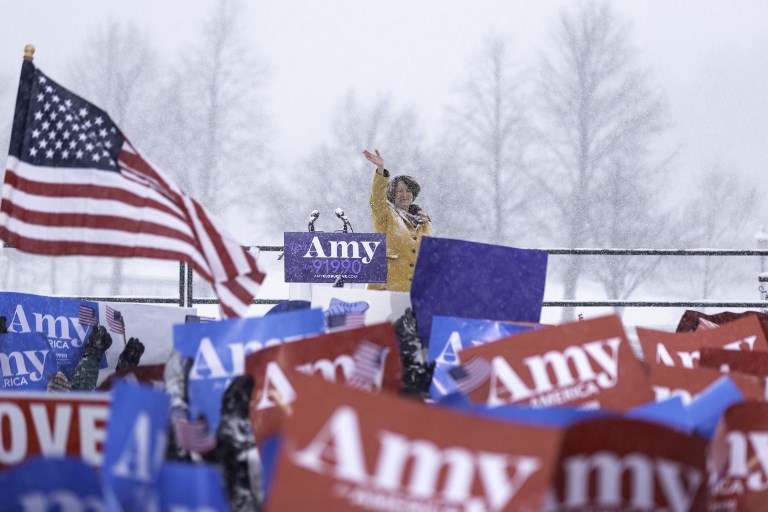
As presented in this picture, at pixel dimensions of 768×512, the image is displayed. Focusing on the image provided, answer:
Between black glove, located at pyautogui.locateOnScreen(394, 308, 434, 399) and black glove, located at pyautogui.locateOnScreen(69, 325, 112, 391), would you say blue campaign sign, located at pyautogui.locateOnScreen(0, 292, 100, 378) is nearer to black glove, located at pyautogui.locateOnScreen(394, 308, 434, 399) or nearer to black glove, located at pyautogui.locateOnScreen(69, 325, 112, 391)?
black glove, located at pyautogui.locateOnScreen(69, 325, 112, 391)

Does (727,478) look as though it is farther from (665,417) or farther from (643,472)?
(643,472)

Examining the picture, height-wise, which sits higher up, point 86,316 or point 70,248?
point 70,248

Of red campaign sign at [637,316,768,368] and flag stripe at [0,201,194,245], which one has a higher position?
flag stripe at [0,201,194,245]

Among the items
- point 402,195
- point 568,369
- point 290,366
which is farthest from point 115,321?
point 402,195

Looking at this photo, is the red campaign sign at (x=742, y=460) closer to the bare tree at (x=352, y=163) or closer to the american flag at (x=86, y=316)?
the american flag at (x=86, y=316)

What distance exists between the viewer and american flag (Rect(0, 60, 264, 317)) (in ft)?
12.6

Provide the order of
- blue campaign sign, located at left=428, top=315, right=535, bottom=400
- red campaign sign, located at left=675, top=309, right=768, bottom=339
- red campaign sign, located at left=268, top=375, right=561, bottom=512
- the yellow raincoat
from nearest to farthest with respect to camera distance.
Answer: red campaign sign, located at left=268, top=375, right=561, bottom=512, blue campaign sign, located at left=428, top=315, right=535, bottom=400, red campaign sign, located at left=675, top=309, right=768, bottom=339, the yellow raincoat

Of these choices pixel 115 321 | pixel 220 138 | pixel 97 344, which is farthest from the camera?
pixel 220 138

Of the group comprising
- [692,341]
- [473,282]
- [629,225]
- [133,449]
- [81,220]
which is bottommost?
[133,449]

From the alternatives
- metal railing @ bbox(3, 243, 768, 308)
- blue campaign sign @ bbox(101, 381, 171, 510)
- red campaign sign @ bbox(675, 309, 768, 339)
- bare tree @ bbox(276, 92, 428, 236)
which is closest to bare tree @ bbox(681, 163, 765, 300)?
bare tree @ bbox(276, 92, 428, 236)

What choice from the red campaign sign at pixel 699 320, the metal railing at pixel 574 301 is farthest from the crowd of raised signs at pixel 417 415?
the metal railing at pixel 574 301

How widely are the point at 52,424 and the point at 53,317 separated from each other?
2588mm

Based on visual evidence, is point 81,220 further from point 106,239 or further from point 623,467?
point 623,467

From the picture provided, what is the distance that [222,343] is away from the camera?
2865 millimetres
